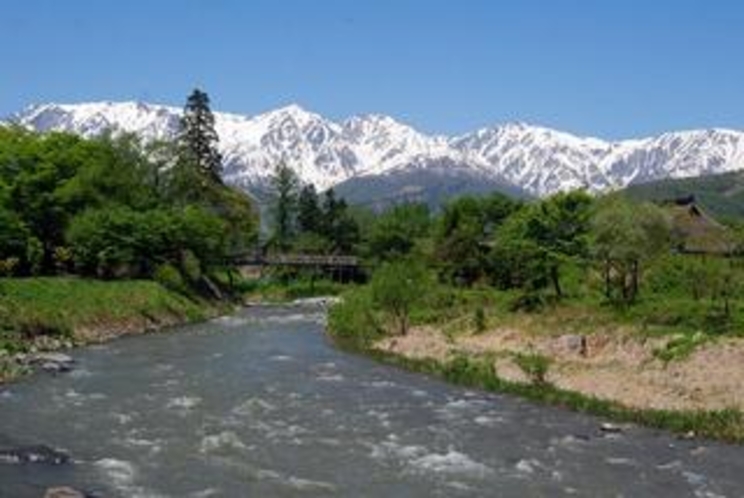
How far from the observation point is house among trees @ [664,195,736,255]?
82.7 m

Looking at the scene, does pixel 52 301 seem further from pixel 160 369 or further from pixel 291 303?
pixel 291 303

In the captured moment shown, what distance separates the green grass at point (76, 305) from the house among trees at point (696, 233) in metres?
34.9

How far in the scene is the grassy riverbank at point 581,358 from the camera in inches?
1587

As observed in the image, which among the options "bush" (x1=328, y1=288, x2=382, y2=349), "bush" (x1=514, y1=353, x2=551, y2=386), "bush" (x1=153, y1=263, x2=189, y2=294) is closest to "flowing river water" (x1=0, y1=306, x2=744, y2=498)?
"bush" (x1=514, y1=353, x2=551, y2=386)

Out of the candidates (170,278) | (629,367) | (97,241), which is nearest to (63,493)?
(629,367)

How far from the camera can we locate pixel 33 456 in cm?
3133

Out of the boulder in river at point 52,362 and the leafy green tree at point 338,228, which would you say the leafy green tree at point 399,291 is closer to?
the boulder in river at point 52,362

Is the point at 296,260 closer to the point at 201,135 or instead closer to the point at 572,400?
the point at 201,135

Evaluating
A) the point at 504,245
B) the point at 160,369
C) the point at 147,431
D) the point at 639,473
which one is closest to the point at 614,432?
the point at 639,473

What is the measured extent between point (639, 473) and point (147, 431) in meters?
15.6

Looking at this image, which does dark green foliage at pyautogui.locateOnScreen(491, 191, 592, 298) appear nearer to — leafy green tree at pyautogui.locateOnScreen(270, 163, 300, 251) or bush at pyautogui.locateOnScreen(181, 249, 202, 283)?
bush at pyautogui.locateOnScreen(181, 249, 202, 283)

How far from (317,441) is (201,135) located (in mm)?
88113

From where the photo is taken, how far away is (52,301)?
6444cm

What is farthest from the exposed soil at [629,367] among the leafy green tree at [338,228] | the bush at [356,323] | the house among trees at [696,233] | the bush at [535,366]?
the leafy green tree at [338,228]
